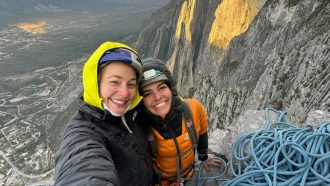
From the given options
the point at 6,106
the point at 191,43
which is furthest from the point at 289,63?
the point at 6,106

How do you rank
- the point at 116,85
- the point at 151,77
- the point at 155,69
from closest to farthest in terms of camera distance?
1. the point at 116,85
2. the point at 151,77
3. the point at 155,69

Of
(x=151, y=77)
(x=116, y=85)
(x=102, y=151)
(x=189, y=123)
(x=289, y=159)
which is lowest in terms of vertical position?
(x=289, y=159)

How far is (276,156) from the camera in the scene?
5613mm

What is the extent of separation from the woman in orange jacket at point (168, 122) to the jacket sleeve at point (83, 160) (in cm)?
153

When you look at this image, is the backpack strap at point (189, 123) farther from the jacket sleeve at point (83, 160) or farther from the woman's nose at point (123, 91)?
the jacket sleeve at point (83, 160)

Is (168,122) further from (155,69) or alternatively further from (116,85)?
(116,85)

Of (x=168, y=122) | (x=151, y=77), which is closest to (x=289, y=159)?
(x=168, y=122)

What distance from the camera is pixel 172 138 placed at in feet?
20.2

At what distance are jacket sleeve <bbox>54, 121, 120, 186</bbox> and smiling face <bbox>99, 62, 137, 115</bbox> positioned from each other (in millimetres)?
465

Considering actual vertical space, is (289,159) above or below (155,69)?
below

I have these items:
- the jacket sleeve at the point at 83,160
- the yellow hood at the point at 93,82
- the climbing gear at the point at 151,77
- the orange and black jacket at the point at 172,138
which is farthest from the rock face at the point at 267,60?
the jacket sleeve at the point at 83,160

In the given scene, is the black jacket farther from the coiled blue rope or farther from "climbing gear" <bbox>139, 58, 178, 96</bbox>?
the coiled blue rope

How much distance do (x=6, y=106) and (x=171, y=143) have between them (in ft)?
634

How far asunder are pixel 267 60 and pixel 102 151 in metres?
27.2
